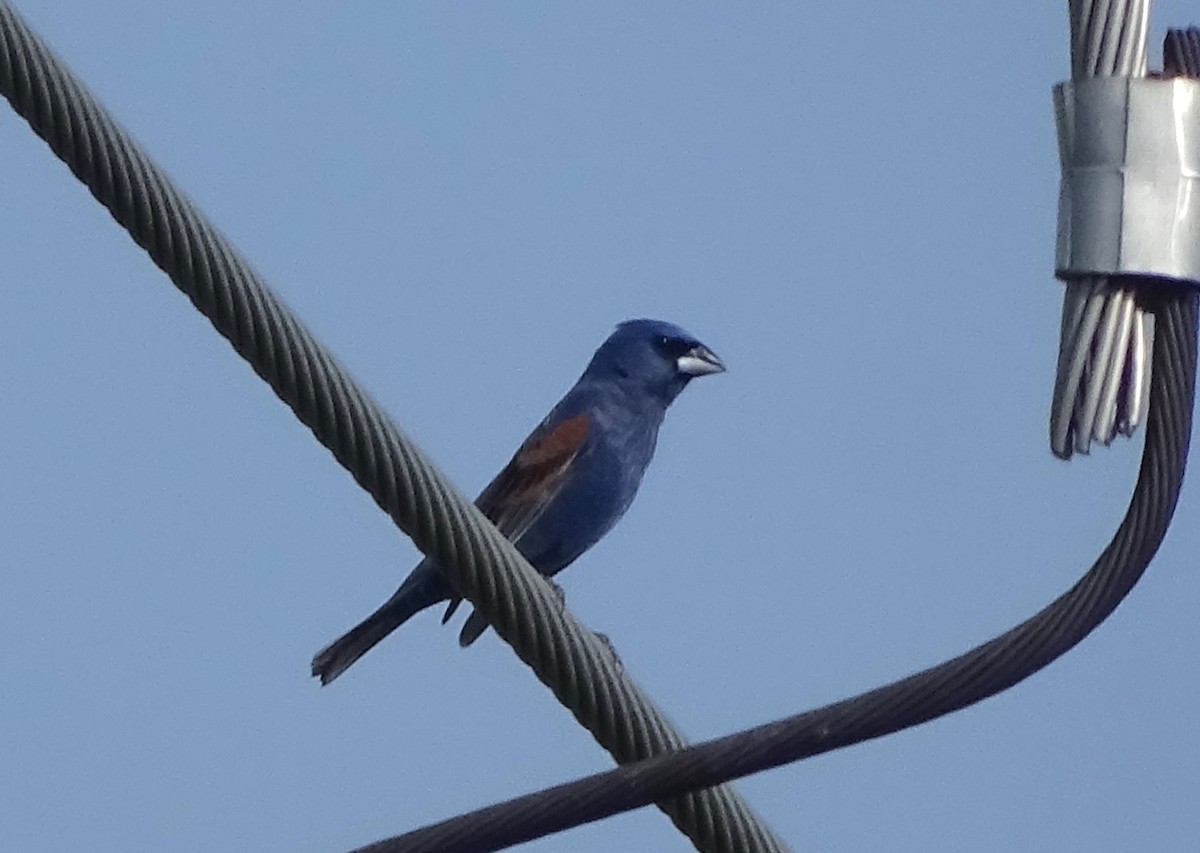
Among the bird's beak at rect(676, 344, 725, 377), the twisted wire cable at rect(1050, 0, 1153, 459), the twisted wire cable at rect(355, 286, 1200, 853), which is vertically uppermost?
the bird's beak at rect(676, 344, 725, 377)

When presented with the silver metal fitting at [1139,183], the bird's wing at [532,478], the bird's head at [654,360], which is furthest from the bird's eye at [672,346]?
the silver metal fitting at [1139,183]

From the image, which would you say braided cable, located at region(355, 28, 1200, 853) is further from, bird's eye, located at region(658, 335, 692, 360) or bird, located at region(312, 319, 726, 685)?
bird's eye, located at region(658, 335, 692, 360)

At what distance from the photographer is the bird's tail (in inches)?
300

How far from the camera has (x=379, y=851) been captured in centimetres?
387

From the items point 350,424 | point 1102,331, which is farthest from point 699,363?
point 1102,331

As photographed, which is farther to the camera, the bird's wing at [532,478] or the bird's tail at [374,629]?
the bird's wing at [532,478]

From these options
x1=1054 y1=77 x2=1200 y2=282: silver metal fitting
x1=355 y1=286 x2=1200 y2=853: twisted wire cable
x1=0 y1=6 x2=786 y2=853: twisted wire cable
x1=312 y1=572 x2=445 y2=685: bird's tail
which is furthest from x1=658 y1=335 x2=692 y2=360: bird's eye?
x1=1054 y1=77 x2=1200 y2=282: silver metal fitting

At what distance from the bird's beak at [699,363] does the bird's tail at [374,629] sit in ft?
5.14

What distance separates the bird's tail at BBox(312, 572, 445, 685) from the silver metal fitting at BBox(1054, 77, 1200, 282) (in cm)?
475

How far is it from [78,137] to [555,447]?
515 centimetres

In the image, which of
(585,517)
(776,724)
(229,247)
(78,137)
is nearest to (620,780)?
(776,724)

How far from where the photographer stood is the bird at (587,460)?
843 centimetres

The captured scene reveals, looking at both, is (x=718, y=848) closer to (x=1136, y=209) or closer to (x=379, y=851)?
(x=379, y=851)

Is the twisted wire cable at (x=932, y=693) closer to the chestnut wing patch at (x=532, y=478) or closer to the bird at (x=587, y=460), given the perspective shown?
the bird at (x=587, y=460)
